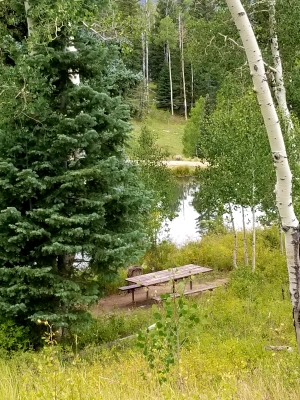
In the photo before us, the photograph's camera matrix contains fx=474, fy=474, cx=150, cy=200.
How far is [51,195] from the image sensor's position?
320 inches

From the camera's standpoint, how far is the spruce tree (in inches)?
306

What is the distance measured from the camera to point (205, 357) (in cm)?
673

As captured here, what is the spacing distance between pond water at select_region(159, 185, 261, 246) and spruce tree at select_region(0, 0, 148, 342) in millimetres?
9070

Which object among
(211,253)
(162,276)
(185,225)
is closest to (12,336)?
(162,276)

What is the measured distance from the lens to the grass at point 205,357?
3.77 m

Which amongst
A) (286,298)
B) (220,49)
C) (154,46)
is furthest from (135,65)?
(286,298)

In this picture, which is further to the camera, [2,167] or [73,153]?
[73,153]

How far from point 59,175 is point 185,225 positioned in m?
15.4

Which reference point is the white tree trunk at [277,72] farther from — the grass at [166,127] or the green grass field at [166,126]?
the green grass field at [166,126]

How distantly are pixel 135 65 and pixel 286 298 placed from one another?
45.3 meters

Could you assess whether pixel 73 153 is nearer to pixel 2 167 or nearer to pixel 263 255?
pixel 2 167

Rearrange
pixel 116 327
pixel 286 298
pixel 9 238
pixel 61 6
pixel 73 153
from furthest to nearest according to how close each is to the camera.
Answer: pixel 286 298 < pixel 116 327 < pixel 73 153 < pixel 9 238 < pixel 61 6

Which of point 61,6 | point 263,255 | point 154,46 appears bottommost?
point 263,255

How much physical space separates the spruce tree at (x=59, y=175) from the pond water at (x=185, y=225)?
29.8 feet
